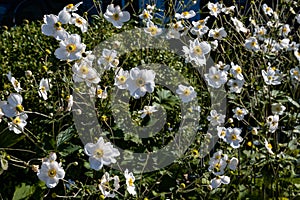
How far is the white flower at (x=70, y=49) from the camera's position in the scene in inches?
63.6

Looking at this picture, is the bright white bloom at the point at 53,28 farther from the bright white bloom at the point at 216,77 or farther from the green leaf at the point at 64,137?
the bright white bloom at the point at 216,77

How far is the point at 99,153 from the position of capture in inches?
61.0

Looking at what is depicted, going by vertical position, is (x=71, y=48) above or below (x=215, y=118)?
above

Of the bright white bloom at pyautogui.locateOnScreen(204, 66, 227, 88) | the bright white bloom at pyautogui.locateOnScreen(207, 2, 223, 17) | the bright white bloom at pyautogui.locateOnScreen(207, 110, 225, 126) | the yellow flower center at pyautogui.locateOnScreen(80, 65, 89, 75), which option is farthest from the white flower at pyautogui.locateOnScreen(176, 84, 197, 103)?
the bright white bloom at pyautogui.locateOnScreen(207, 2, 223, 17)

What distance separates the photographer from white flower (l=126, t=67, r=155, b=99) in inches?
64.3

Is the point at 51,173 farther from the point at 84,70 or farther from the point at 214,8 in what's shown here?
the point at 214,8

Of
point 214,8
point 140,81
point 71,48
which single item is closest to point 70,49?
point 71,48

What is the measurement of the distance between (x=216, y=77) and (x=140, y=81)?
19.8 inches

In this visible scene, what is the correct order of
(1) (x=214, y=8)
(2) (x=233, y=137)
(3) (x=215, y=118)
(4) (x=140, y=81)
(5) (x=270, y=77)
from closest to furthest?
1. (4) (x=140, y=81)
2. (2) (x=233, y=137)
3. (3) (x=215, y=118)
4. (5) (x=270, y=77)
5. (1) (x=214, y=8)

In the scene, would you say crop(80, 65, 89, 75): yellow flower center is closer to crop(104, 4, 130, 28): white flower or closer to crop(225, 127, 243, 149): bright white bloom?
crop(104, 4, 130, 28): white flower

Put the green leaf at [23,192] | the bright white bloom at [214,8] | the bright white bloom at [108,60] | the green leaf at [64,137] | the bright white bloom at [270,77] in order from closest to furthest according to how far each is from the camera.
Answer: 1. the green leaf at [64,137]
2. the bright white bloom at [108,60]
3. the green leaf at [23,192]
4. the bright white bloom at [270,77]
5. the bright white bloom at [214,8]

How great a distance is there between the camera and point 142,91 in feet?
5.41

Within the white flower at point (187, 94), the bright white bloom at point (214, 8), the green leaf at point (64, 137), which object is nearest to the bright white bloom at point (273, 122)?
the white flower at point (187, 94)

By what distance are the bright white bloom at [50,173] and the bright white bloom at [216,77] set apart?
749mm
